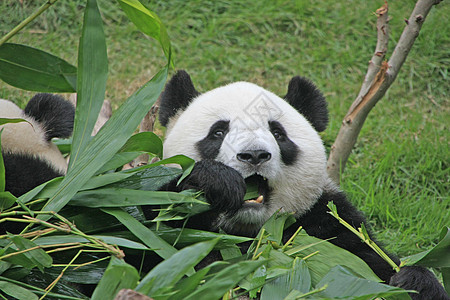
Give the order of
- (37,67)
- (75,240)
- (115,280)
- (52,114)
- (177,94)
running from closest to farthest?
1. (115,280)
2. (75,240)
3. (37,67)
4. (52,114)
5. (177,94)

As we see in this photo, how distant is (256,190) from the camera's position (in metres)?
3.04

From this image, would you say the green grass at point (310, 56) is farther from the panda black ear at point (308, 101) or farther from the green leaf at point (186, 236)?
the green leaf at point (186, 236)

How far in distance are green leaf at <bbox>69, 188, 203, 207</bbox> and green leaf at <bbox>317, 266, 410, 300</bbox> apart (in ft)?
2.07

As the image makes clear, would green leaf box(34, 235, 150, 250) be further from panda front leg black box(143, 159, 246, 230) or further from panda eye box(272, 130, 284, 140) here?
panda eye box(272, 130, 284, 140)

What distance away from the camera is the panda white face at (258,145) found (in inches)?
116

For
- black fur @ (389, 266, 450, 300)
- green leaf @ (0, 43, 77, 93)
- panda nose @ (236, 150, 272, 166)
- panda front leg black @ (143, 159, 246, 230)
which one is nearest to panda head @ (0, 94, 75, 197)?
green leaf @ (0, 43, 77, 93)

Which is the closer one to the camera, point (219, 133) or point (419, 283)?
point (419, 283)

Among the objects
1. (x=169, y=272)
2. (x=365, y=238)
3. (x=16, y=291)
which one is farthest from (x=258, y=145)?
(x=16, y=291)

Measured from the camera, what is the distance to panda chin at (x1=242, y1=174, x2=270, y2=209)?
2.97m

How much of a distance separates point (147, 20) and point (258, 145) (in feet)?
2.59

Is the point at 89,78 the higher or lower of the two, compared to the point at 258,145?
higher

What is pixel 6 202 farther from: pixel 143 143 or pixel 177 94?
pixel 177 94

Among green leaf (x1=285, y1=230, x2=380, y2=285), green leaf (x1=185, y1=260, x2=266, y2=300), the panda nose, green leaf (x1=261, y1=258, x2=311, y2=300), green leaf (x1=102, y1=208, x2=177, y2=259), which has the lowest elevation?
green leaf (x1=285, y1=230, x2=380, y2=285)

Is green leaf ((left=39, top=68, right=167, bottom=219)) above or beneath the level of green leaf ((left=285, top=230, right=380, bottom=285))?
above
